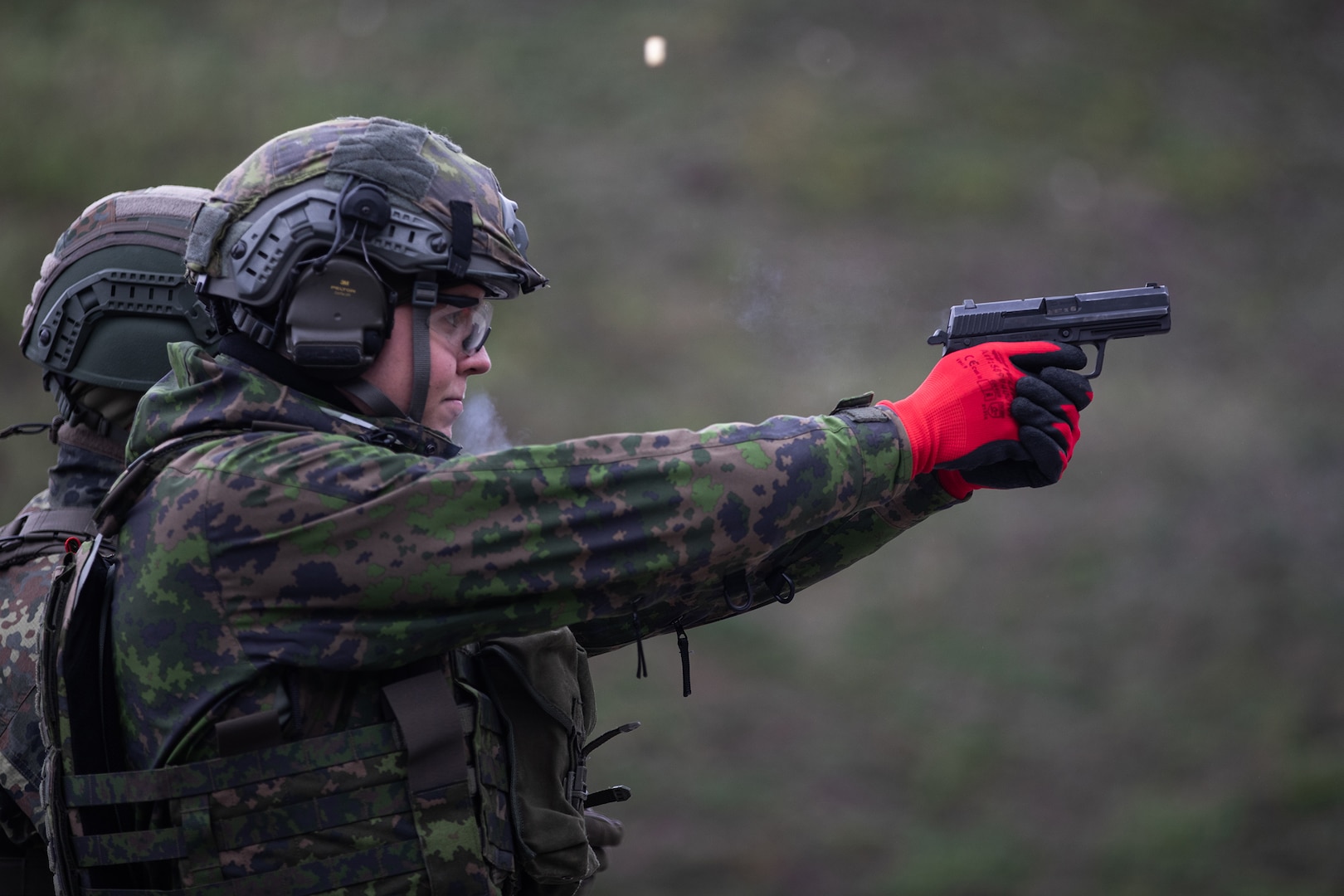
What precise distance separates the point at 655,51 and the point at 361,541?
7.56 meters

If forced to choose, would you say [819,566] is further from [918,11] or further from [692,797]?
[918,11]

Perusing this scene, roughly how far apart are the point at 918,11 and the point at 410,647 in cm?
830

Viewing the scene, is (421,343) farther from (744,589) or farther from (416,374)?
(744,589)

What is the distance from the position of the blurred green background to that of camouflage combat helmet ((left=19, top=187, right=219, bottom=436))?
457cm

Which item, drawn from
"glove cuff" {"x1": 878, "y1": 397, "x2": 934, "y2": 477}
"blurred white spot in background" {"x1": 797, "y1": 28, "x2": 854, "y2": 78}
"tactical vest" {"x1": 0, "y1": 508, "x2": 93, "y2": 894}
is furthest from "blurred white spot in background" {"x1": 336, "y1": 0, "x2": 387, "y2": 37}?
"glove cuff" {"x1": 878, "y1": 397, "x2": 934, "y2": 477}

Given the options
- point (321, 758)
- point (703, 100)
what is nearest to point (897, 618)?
point (703, 100)

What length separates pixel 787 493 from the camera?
235cm

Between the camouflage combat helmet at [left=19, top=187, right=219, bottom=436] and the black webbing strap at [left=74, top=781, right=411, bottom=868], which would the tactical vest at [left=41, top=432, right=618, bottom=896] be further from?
the camouflage combat helmet at [left=19, top=187, right=219, bottom=436]

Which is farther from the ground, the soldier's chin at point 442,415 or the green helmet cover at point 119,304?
the green helmet cover at point 119,304

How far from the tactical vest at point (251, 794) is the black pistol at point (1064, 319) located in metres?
1.48

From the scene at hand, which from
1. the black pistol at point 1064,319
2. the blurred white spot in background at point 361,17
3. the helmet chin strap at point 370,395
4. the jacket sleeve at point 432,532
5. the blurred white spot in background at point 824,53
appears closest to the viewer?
the jacket sleeve at point 432,532

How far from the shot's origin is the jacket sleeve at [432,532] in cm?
219

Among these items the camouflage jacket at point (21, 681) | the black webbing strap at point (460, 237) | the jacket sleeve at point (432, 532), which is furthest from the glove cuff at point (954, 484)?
the camouflage jacket at point (21, 681)

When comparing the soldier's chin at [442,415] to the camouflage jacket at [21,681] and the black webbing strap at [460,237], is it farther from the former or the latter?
the camouflage jacket at [21,681]
